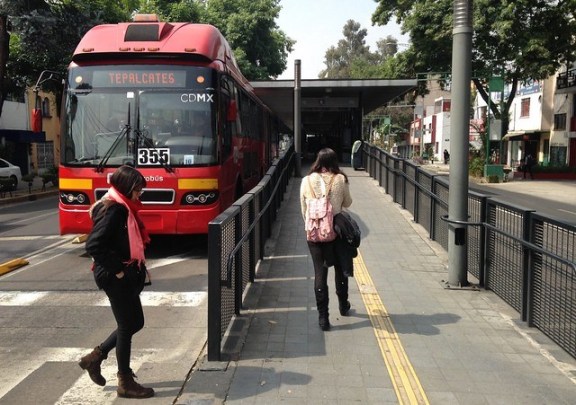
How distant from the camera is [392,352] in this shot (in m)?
4.96

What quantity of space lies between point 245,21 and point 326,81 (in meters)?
19.2

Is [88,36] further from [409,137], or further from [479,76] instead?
[409,137]

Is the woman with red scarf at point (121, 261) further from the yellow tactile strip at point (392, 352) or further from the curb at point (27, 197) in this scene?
the curb at point (27, 197)

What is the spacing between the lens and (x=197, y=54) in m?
8.87

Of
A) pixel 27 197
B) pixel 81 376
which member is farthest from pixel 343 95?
pixel 81 376

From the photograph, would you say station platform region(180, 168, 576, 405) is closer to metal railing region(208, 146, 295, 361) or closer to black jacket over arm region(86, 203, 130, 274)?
metal railing region(208, 146, 295, 361)

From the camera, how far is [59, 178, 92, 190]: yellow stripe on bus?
8656mm

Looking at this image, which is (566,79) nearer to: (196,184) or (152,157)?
(196,184)

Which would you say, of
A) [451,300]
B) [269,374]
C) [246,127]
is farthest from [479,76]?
[269,374]

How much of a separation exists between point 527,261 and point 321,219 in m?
2.14

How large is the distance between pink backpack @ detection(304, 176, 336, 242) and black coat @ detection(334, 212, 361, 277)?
0.08 metres

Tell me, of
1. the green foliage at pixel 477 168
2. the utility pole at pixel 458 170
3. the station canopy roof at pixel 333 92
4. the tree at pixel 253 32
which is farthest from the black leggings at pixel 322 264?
the tree at pixel 253 32

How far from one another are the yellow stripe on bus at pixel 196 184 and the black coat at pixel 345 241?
372 centimetres

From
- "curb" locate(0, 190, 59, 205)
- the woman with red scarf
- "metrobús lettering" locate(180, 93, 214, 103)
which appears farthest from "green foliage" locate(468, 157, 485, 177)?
the woman with red scarf
